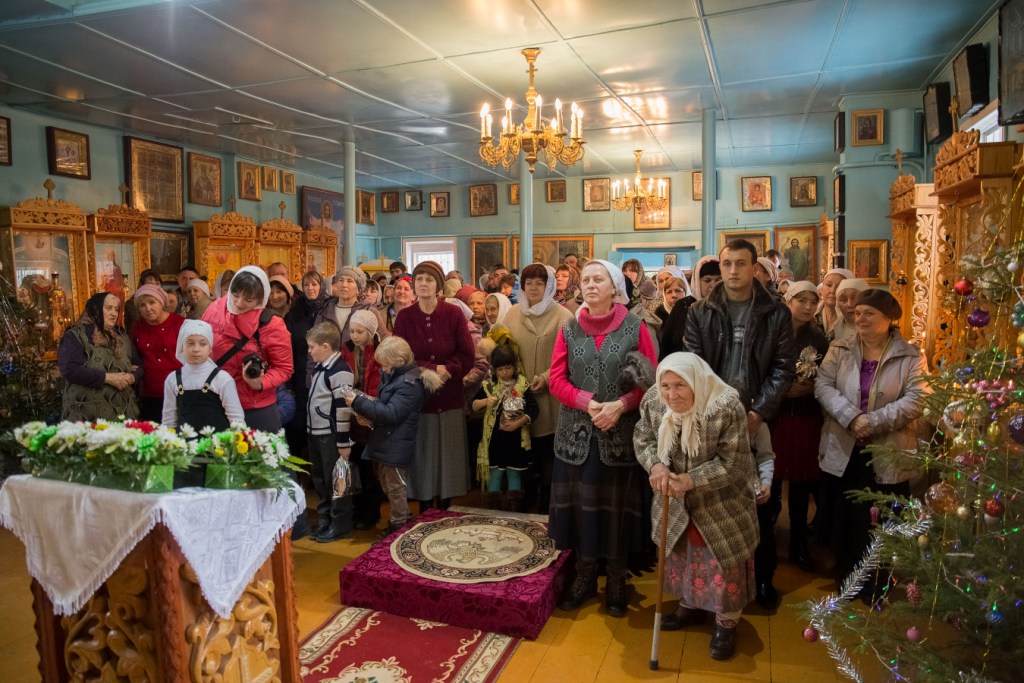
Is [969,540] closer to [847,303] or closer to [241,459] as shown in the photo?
[847,303]

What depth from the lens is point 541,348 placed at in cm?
492

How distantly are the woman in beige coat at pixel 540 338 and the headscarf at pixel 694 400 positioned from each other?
1.43 meters

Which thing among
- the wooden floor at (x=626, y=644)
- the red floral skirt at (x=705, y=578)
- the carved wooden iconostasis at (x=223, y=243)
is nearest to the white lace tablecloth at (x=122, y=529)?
the wooden floor at (x=626, y=644)

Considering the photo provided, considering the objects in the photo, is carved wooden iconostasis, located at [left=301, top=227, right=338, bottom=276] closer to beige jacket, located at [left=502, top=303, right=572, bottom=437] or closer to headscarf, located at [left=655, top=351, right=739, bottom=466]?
beige jacket, located at [left=502, top=303, right=572, bottom=437]

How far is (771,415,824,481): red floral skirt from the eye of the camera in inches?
175

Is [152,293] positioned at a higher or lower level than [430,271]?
lower

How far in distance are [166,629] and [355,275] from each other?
399 cm

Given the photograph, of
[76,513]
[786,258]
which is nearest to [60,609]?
[76,513]

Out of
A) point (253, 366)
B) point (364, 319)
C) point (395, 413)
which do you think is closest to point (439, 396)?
point (395, 413)

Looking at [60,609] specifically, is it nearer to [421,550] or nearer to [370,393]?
[421,550]

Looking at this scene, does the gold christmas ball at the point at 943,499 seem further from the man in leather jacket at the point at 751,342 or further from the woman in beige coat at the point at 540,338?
the woman in beige coat at the point at 540,338

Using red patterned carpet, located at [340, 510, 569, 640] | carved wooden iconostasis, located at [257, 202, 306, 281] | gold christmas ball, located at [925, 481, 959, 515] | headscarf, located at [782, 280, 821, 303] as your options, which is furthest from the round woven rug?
carved wooden iconostasis, located at [257, 202, 306, 281]

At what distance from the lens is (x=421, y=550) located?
4316mm

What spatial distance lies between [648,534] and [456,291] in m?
3.68
